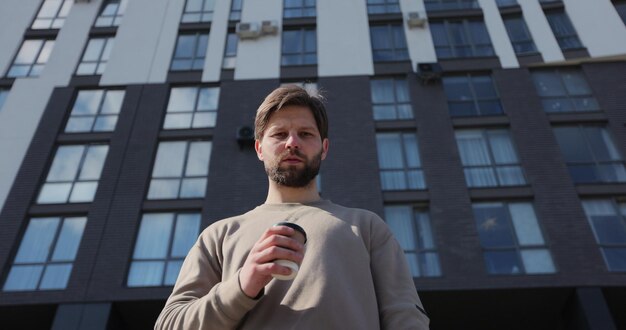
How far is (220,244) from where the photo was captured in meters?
2.58

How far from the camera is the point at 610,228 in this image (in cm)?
1317

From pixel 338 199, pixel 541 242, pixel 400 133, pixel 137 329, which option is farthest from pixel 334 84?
pixel 137 329

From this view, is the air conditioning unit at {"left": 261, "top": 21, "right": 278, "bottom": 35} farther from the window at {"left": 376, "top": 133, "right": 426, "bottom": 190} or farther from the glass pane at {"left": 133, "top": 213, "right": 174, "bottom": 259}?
the glass pane at {"left": 133, "top": 213, "right": 174, "bottom": 259}

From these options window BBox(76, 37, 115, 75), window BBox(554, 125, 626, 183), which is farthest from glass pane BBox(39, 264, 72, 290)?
window BBox(554, 125, 626, 183)

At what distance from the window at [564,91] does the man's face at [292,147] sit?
50.1 feet

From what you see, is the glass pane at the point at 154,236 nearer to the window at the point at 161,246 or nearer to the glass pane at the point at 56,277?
the window at the point at 161,246

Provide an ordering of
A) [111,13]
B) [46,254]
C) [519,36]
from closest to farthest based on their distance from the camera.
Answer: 1. [46,254]
2. [519,36]
3. [111,13]

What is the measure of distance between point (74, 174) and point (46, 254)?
2709mm

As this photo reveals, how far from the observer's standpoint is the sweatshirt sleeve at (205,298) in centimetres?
199

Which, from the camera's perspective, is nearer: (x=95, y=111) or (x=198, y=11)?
(x=95, y=111)

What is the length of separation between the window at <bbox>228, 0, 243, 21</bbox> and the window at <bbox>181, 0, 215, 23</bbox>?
794 mm

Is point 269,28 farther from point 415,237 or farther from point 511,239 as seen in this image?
point 511,239

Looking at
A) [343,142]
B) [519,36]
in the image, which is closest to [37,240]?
[343,142]

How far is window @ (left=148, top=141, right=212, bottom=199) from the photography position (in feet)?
48.3
